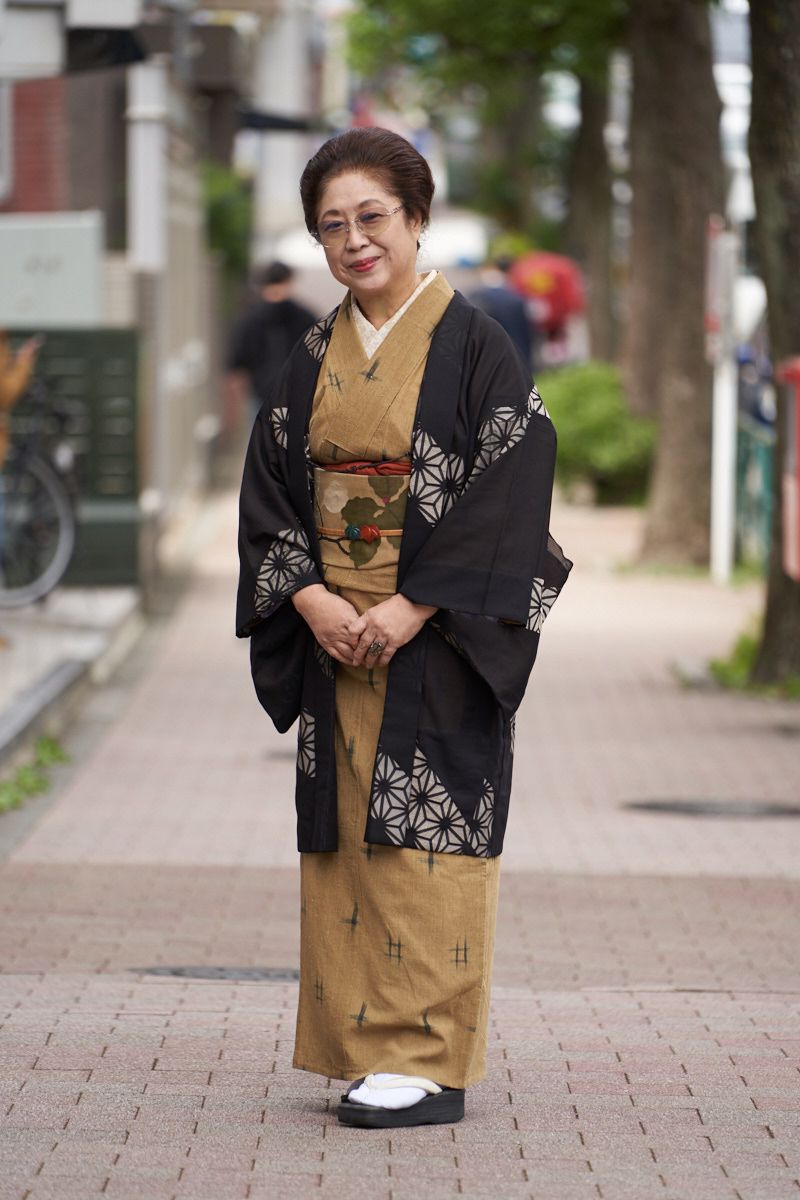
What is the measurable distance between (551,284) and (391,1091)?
2920cm

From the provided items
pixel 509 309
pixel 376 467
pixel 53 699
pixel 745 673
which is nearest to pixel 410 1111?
pixel 376 467

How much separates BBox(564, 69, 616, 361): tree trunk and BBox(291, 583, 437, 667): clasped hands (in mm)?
22667

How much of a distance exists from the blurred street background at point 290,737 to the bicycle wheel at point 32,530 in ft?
0.07

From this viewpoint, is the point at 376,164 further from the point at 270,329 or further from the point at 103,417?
the point at 270,329

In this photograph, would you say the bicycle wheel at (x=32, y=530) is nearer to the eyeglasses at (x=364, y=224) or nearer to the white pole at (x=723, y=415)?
the white pole at (x=723, y=415)

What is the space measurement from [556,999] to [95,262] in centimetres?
899

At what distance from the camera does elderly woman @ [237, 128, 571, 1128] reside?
464 centimetres

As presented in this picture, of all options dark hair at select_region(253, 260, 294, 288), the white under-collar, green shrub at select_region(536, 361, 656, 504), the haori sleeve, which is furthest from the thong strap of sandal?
green shrub at select_region(536, 361, 656, 504)

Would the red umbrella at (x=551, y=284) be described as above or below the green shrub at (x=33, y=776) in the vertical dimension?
above

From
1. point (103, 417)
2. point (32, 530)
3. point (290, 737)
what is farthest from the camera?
point (103, 417)

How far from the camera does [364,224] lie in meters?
4.73

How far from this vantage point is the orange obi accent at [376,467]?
15.3 feet

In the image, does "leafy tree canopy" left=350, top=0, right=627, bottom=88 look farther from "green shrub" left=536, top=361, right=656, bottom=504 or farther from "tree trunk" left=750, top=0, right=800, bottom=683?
"tree trunk" left=750, top=0, right=800, bottom=683

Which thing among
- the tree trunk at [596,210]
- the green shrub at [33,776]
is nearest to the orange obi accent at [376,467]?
the green shrub at [33,776]
